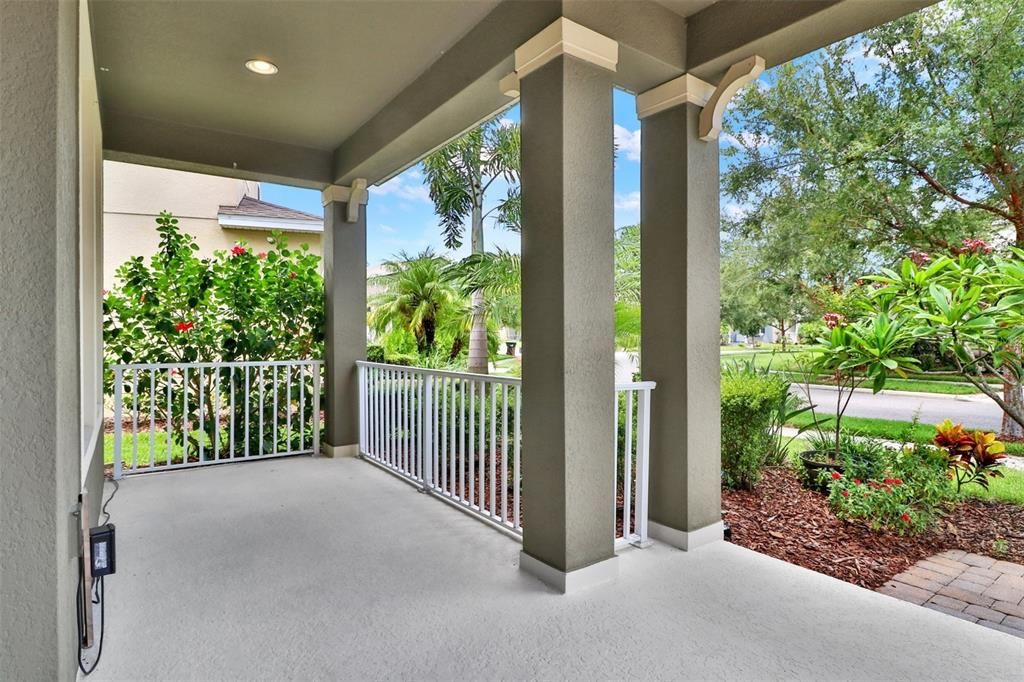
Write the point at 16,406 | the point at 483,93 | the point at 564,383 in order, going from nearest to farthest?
the point at 16,406
the point at 564,383
the point at 483,93

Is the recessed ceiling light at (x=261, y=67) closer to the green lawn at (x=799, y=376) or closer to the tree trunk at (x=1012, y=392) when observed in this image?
the green lawn at (x=799, y=376)

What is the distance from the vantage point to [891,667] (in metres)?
1.88

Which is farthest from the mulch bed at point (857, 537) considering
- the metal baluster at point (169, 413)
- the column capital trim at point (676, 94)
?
the metal baluster at point (169, 413)

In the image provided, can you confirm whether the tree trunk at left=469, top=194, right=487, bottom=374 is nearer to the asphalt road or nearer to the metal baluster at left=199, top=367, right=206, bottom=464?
the metal baluster at left=199, top=367, right=206, bottom=464

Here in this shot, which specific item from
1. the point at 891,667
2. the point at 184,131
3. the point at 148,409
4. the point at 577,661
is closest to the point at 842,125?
the point at 891,667

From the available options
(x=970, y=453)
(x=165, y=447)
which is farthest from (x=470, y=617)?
(x=165, y=447)

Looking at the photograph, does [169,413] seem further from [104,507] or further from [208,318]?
[104,507]

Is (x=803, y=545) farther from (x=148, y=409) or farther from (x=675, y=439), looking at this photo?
(x=148, y=409)

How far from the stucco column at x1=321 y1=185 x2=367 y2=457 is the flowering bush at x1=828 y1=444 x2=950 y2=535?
4.09m

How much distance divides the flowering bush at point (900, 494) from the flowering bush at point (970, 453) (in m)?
0.09

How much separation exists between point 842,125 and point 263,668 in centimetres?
528

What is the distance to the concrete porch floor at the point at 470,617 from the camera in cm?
189

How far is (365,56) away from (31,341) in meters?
2.63

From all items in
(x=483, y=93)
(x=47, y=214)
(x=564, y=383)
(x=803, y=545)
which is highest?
(x=483, y=93)
